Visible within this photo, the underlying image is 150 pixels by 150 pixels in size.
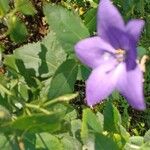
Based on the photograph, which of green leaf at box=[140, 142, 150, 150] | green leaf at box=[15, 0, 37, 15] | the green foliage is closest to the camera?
the green foliage

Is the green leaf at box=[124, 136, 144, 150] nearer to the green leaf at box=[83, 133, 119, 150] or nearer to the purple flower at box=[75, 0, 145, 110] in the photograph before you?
the green leaf at box=[83, 133, 119, 150]

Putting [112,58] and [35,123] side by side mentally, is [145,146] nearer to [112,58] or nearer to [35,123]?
[112,58]

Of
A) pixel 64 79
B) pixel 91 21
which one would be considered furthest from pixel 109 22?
pixel 91 21

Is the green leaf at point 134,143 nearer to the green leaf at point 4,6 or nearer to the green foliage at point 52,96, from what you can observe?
the green foliage at point 52,96

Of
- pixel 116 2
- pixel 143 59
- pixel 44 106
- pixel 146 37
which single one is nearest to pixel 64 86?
pixel 44 106

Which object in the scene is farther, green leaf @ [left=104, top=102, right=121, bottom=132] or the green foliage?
green leaf @ [left=104, top=102, right=121, bottom=132]

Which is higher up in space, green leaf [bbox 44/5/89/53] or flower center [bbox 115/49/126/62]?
green leaf [bbox 44/5/89/53]

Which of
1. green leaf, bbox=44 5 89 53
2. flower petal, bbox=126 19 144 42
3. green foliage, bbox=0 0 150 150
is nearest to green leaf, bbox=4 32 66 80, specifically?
green foliage, bbox=0 0 150 150

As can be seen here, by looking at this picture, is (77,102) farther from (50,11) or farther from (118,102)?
(50,11)
